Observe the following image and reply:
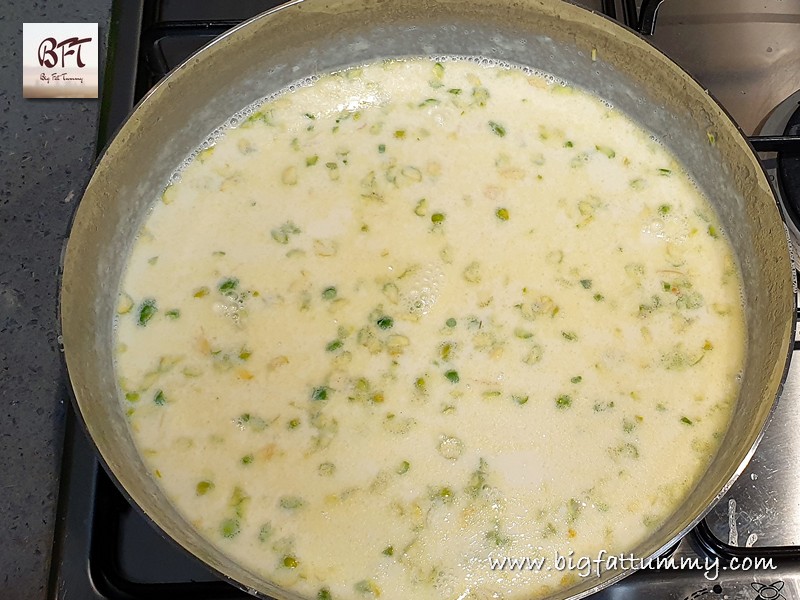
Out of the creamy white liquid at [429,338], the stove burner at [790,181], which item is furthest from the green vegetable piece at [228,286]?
the stove burner at [790,181]

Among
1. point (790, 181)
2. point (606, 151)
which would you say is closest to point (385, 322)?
point (606, 151)

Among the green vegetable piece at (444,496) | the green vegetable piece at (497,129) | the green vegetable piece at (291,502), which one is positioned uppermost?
the green vegetable piece at (497,129)

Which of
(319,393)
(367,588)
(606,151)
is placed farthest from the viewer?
(606,151)

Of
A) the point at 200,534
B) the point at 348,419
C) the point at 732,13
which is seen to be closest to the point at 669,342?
the point at 348,419

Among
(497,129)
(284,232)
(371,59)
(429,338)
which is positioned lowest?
(429,338)

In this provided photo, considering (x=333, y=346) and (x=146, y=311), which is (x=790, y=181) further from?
(x=146, y=311)

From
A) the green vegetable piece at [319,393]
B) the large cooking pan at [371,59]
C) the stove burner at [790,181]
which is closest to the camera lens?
the large cooking pan at [371,59]

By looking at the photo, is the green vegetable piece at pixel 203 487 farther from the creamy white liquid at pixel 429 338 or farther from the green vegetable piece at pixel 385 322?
the green vegetable piece at pixel 385 322
